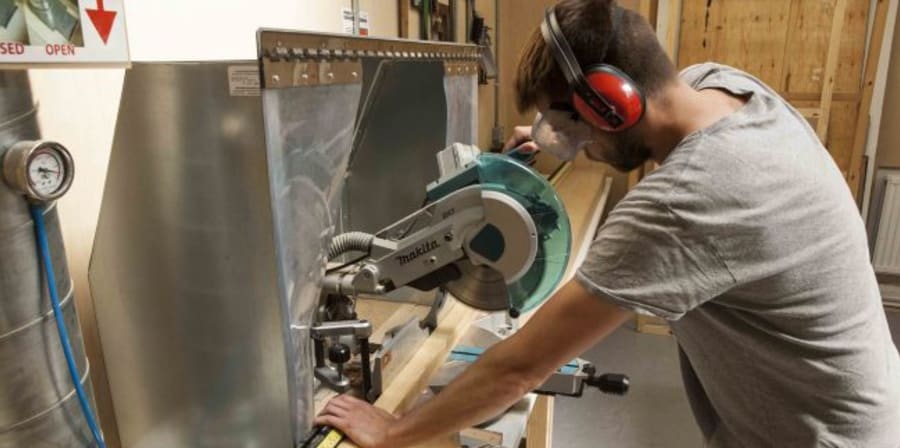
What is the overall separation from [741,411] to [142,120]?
107 cm

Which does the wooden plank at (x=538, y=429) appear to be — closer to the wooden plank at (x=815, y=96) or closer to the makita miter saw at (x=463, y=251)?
the makita miter saw at (x=463, y=251)

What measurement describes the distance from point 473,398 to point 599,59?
56 cm

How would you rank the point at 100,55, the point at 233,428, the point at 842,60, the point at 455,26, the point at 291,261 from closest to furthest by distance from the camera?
the point at 100,55 → the point at 291,261 → the point at 233,428 → the point at 455,26 → the point at 842,60

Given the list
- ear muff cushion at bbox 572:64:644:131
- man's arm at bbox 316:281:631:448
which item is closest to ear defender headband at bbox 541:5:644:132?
ear muff cushion at bbox 572:64:644:131

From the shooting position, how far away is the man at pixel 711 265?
817mm

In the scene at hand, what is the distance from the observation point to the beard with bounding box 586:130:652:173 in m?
0.98

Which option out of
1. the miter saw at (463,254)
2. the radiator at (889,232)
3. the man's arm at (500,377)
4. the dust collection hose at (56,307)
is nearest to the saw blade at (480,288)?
the miter saw at (463,254)

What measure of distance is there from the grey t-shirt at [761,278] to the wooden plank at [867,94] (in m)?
2.56

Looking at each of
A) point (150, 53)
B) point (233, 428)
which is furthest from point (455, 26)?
point (233, 428)

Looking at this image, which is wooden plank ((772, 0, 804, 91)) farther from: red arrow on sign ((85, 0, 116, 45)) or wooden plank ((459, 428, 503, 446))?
red arrow on sign ((85, 0, 116, 45))

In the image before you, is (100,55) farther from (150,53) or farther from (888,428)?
(888,428)

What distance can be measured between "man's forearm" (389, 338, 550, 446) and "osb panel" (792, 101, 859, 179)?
3.00 m

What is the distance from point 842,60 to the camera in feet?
10.4

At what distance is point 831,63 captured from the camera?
2939 mm
